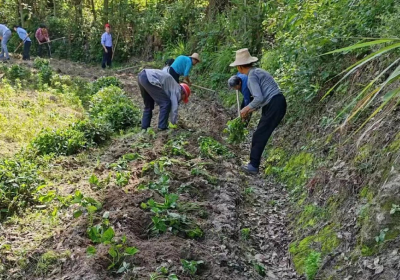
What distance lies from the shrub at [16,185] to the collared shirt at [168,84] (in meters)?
2.69

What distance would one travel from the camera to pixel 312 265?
3529 millimetres

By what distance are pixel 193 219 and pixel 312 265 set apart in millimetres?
1262

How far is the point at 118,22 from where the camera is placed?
20859 mm

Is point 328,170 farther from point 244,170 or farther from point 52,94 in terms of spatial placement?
point 52,94

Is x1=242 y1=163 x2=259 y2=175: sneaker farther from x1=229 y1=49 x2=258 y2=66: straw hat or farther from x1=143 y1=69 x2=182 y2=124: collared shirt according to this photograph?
x1=143 y1=69 x2=182 y2=124: collared shirt

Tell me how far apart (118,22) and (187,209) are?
60.5 ft

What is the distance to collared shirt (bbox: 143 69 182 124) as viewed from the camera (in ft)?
22.8

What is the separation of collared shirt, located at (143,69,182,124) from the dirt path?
673mm

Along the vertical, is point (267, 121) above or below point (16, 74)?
above

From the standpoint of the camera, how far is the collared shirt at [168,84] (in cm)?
696

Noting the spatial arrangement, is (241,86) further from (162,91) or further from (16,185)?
(16,185)

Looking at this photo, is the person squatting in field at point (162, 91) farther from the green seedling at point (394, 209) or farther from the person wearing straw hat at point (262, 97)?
the green seedling at point (394, 209)

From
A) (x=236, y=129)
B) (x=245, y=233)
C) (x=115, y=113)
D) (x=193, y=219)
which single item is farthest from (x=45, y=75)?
(x=245, y=233)

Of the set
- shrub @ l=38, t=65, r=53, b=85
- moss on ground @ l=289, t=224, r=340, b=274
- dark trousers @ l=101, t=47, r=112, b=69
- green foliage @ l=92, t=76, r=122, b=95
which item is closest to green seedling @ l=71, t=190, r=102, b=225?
moss on ground @ l=289, t=224, r=340, b=274
